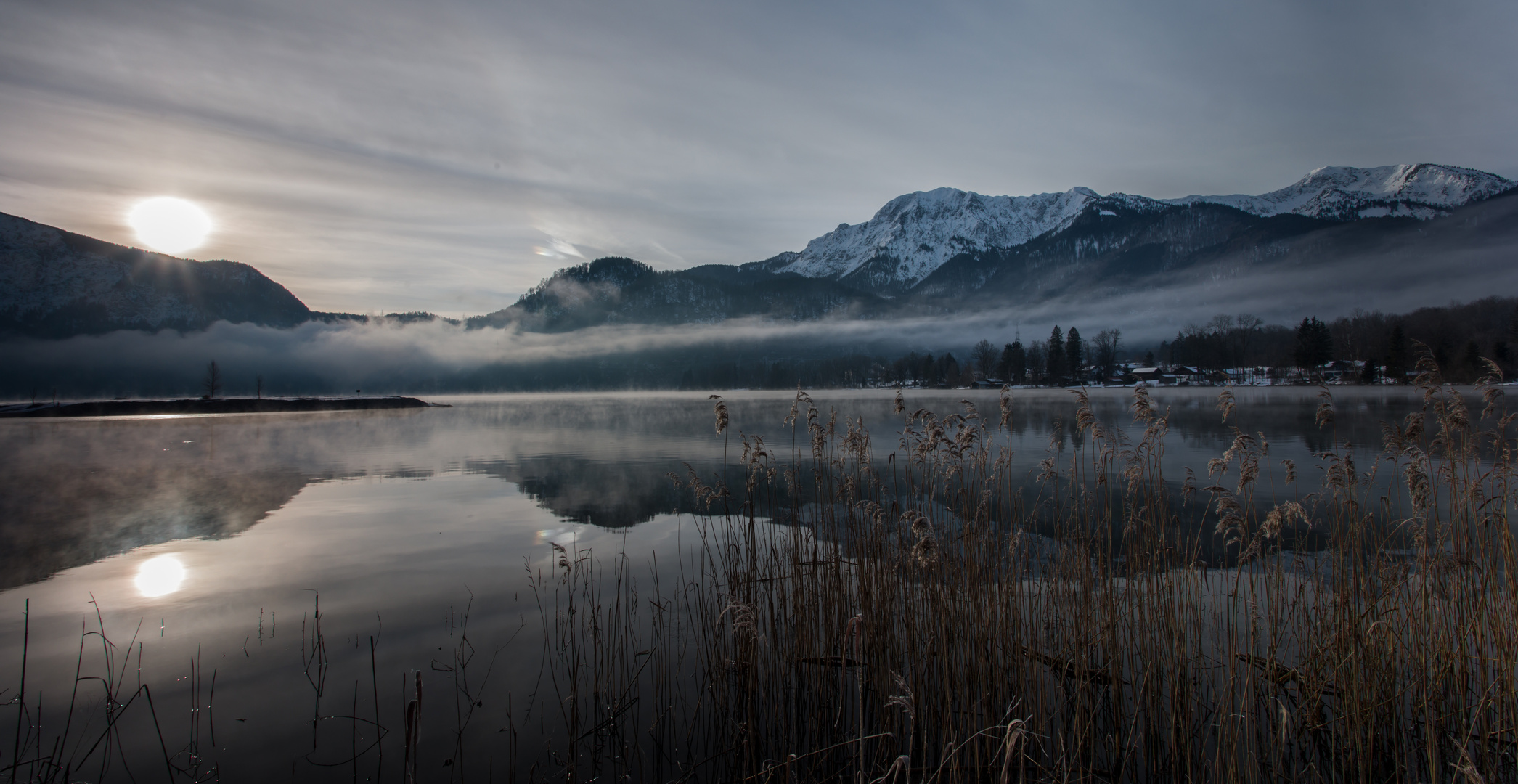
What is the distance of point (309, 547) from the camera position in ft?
33.7

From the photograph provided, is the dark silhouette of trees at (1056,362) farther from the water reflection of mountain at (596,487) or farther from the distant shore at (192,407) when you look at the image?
the distant shore at (192,407)

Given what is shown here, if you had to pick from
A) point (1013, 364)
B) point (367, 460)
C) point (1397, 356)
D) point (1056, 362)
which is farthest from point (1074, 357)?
point (367, 460)

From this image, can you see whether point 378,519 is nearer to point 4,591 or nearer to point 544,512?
point 544,512

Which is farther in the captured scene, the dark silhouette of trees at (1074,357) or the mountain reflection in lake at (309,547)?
the dark silhouette of trees at (1074,357)

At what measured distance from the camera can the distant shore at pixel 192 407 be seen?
61719 millimetres

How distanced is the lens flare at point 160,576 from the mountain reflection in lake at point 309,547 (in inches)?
1.5

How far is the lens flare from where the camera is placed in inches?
315

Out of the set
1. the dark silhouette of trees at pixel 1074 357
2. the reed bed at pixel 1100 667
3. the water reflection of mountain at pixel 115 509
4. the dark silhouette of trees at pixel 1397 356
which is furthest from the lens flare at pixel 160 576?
the dark silhouette of trees at pixel 1074 357

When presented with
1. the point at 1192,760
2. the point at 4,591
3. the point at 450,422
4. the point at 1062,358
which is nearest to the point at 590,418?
the point at 450,422

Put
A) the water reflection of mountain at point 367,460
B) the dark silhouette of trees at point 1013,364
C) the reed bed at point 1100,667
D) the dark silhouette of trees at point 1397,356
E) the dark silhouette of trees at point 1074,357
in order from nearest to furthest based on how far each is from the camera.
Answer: the reed bed at point 1100,667
the water reflection of mountain at point 367,460
the dark silhouette of trees at point 1397,356
the dark silhouette of trees at point 1074,357
the dark silhouette of trees at point 1013,364

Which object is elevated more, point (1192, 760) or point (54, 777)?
point (54, 777)

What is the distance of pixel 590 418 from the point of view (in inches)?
1954

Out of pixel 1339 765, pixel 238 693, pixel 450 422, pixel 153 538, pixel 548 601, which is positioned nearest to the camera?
pixel 1339 765

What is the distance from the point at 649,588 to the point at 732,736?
3771 millimetres
